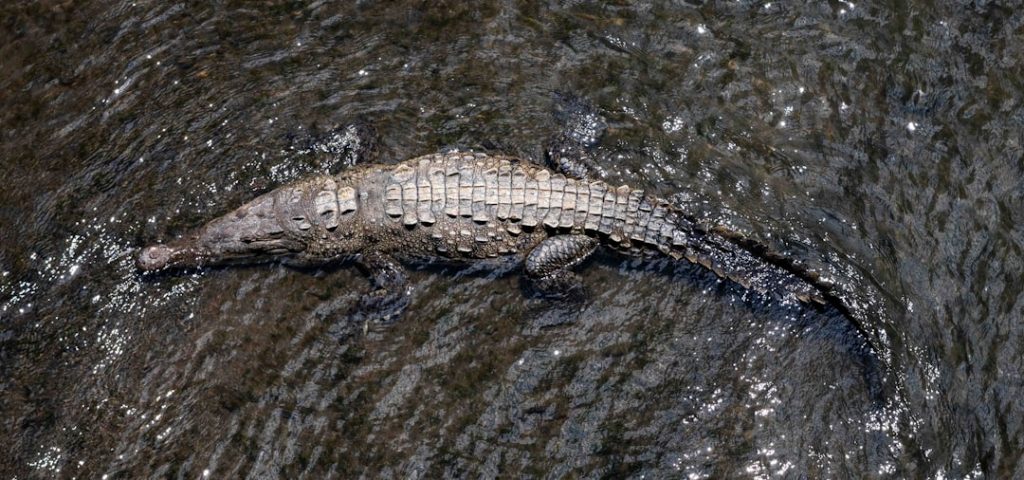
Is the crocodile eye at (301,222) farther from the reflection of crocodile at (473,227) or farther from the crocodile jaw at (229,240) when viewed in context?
the crocodile jaw at (229,240)

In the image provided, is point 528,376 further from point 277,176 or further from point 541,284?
point 277,176

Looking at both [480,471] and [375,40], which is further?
[375,40]

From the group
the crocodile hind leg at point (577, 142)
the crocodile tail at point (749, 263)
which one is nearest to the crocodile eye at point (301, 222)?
the crocodile hind leg at point (577, 142)

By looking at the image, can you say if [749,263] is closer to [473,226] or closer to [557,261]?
[557,261]

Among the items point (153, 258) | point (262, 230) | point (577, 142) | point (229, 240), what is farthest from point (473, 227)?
point (153, 258)

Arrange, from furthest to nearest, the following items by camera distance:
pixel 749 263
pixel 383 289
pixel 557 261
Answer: pixel 383 289, pixel 557 261, pixel 749 263

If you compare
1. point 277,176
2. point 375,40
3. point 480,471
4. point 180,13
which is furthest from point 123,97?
point 480,471

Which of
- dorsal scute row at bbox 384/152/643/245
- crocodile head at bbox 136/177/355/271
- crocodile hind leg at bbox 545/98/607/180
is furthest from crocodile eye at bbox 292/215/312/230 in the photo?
crocodile hind leg at bbox 545/98/607/180
